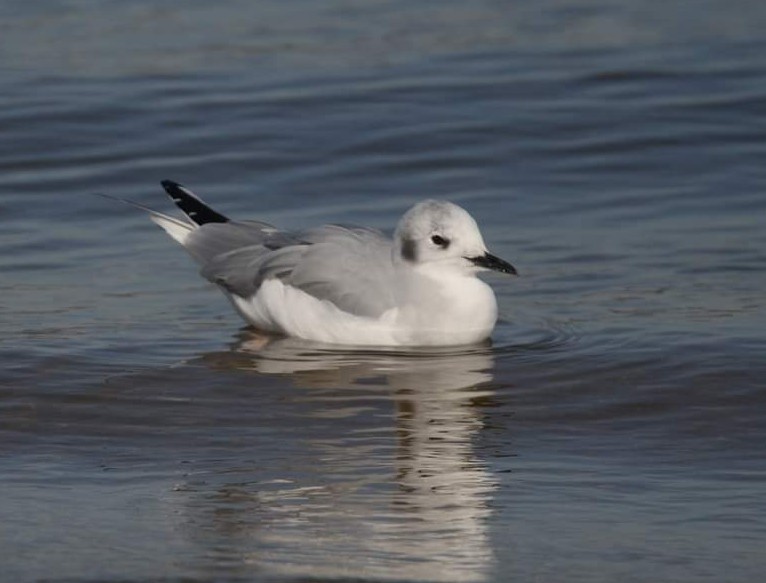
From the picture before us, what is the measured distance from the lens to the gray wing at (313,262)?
316 inches

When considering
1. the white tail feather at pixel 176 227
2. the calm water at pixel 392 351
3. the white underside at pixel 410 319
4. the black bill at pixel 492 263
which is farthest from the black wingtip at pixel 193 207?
the black bill at pixel 492 263

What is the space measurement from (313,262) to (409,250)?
1.37ft

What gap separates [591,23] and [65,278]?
6979 mm

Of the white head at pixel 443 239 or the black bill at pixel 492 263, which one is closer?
the black bill at pixel 492 263

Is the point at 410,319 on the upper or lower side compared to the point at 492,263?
lower

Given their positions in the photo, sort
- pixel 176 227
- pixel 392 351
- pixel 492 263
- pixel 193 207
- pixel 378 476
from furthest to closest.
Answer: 1. pixel 193 207
2. pixel 176 227
3. pixel 492 263
4. pixel 392 351
5. pixel 378 476

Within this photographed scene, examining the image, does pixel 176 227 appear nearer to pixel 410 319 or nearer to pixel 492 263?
pixel 410 319

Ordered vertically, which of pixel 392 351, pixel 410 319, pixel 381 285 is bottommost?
pixel 392 351

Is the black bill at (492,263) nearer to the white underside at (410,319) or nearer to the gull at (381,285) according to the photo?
the gull at (381,285)

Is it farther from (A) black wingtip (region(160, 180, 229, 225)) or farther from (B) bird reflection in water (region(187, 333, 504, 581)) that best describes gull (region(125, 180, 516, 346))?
(A) black wingtip (region(160, 180, 229, 225))

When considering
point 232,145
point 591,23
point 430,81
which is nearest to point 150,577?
point 232,145

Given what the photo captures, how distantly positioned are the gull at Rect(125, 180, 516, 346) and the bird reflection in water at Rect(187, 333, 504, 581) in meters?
0.10

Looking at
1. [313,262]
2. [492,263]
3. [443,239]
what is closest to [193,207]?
[313,262]

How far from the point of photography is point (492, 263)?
8016 millimetres
